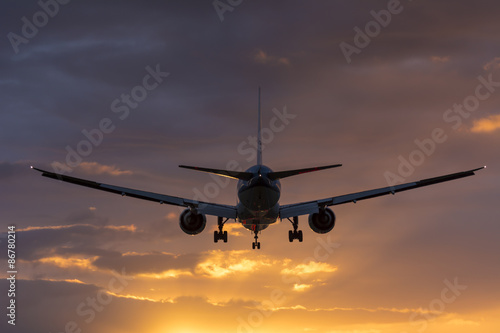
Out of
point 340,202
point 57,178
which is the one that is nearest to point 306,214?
point 340,202

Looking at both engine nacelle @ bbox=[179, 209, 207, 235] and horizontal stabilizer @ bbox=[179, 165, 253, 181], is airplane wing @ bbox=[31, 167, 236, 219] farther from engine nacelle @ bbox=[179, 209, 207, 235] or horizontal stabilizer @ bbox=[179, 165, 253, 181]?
horizontal stabilizer @ bbox=[179, 165, 253, 181]

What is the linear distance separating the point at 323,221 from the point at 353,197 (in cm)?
435

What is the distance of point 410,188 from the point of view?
6381cm

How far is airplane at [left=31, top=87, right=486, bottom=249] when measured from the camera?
57194mm

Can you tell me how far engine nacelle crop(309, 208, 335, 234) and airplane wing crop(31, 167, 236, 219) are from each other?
336 inches

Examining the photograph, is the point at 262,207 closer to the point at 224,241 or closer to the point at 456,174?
the point at 224,241

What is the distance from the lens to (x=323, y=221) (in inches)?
2643

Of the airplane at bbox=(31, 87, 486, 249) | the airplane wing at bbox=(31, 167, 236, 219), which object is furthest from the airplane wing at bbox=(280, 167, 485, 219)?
the airplane wing at bbox=(31, 167, 236, 219)

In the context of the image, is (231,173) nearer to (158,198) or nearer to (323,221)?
(158,198)

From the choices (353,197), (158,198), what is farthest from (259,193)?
(353,197)

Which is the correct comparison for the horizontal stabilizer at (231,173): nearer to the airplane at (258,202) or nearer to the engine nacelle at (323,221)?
the airplane at (258,202)

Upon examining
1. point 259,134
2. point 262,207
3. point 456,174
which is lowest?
point 262,207

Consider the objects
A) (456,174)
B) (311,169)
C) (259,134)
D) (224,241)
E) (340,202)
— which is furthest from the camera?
(259,134)

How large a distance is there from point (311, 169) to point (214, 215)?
1615cm
